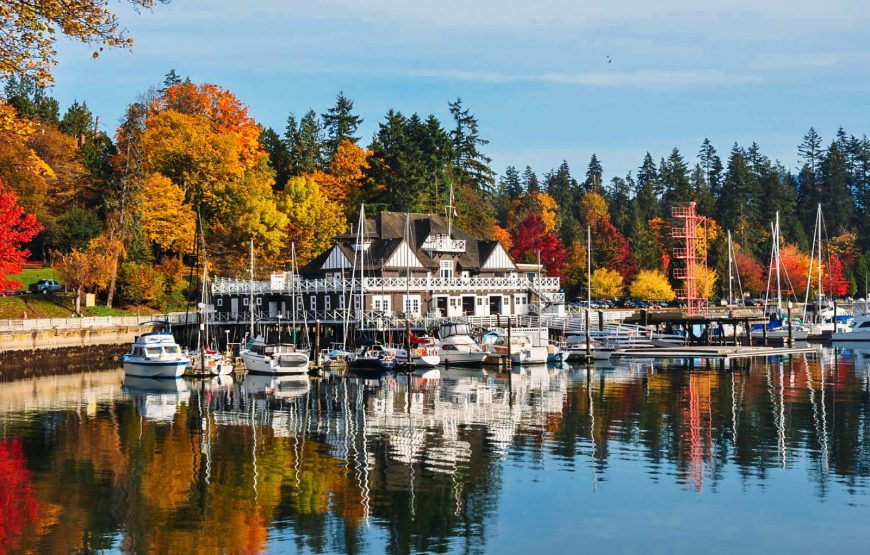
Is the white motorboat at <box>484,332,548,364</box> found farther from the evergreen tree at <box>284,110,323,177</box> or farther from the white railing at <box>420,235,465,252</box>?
the evergreen tree at <box>284,110,323,177</box>

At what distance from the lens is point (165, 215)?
89062 mm

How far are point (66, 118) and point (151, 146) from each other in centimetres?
2638

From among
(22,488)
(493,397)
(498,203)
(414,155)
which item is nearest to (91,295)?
(414,155)

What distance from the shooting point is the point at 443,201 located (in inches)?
4254

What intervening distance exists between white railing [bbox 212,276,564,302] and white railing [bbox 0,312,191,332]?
4214mm

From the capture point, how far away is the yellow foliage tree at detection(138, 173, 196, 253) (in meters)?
88.4

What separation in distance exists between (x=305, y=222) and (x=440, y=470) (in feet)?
211

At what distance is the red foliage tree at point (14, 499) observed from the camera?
25.8 meters

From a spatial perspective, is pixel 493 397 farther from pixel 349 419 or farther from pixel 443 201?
pixel 443 201

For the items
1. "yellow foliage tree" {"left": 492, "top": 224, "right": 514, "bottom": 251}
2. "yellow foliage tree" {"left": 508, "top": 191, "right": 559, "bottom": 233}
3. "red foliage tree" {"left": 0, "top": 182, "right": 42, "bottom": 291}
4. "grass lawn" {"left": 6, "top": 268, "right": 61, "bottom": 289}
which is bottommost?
"grass lawn" {"left": 6, "top": 268, "right": 61, "bottom": 289}

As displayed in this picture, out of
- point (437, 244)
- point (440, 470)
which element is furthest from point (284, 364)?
point (440, 470)

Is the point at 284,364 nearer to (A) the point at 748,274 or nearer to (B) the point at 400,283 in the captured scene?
(B) the point at 400,283

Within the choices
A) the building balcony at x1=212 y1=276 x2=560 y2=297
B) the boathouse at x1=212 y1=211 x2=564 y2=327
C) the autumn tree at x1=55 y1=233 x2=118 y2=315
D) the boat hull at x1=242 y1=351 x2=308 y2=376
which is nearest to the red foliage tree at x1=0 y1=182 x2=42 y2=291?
the autumn tree at x1=55 y1=233 x2=118 y2=315

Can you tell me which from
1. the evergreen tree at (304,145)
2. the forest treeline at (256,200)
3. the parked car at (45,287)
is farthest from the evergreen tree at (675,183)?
the parked car at (45,287)
